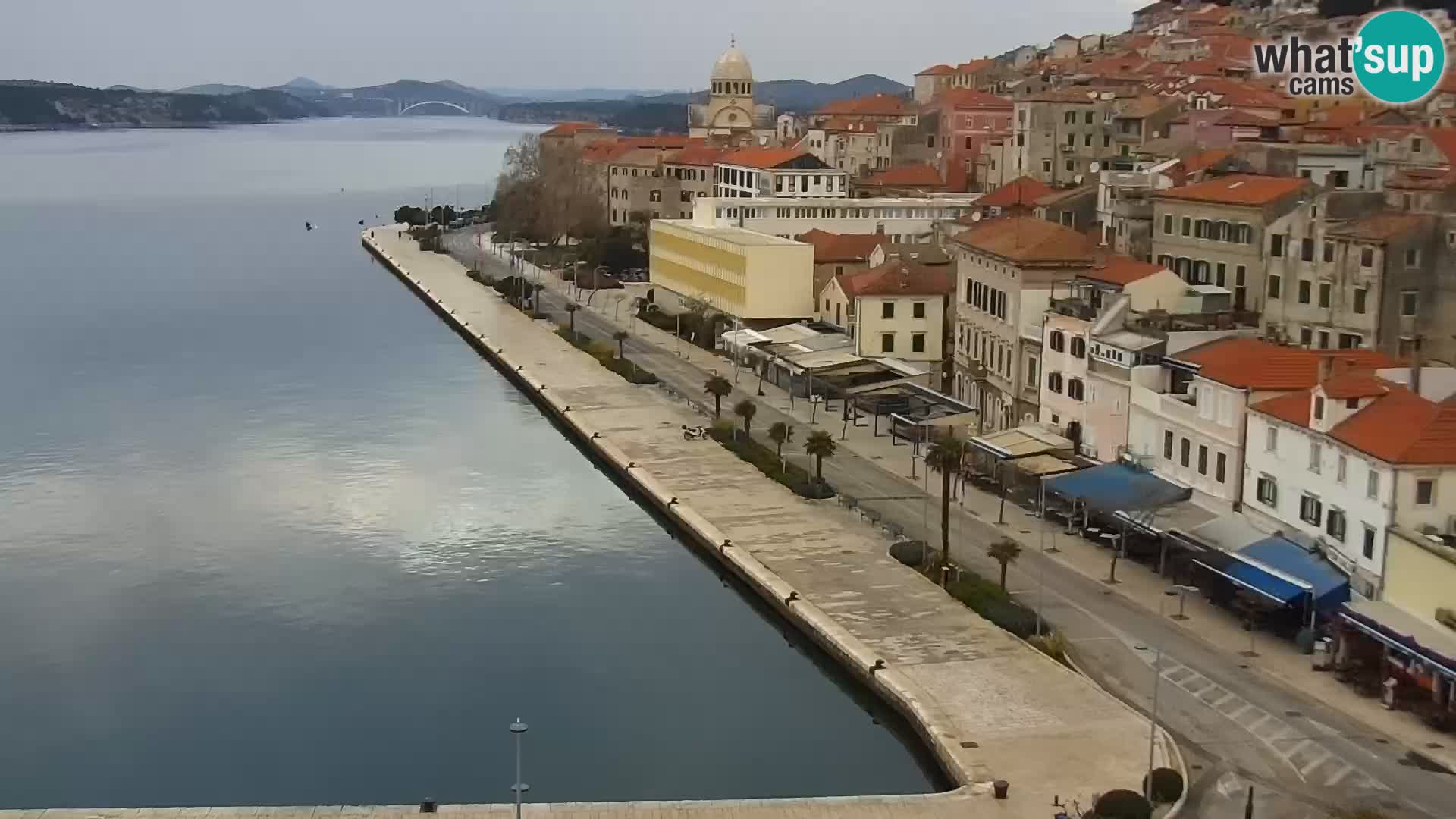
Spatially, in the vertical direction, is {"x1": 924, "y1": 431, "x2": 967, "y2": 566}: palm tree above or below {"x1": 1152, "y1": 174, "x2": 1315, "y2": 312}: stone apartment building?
below

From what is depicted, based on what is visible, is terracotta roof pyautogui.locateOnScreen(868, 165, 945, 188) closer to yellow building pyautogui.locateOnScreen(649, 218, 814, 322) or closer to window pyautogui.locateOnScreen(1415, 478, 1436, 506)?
yellow building pyautogui.locateOnScreen(649, 218, 814, 322)

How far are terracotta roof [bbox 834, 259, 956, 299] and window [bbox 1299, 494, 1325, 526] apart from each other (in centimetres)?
2043

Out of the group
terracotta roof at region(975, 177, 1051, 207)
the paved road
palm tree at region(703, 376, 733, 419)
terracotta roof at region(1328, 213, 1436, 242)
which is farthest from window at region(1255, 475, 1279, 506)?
terracotta roof at region(975, 177, 1051, 207)

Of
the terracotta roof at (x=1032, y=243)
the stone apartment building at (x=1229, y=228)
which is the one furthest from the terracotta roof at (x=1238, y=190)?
the terracotta roof at (x=1032, y=243)

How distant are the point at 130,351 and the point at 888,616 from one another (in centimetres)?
4224

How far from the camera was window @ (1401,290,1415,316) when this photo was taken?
3191cm

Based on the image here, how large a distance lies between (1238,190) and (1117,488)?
38.3ft

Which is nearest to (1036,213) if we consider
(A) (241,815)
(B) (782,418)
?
(B) (782,418)

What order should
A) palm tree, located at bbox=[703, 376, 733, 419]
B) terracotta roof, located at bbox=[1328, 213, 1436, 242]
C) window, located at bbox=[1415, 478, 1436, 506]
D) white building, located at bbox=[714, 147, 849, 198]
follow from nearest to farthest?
window, located at bbox=[1415, 478, 1436, 506] → terracotta roof, located at bbox=[1328, 213, 1436, 242] → palm tree, located at bbox=[703, 376, 733, 419] → white building, located at bbox=[714, 147, 849, 198]

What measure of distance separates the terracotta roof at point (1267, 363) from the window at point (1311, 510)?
7.70 feet

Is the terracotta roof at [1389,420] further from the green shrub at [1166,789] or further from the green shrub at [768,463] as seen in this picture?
the green shrub at [768,463]

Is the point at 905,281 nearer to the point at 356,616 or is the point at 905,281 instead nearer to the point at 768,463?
the point at 768,463

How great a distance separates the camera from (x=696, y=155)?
8812 centimetres

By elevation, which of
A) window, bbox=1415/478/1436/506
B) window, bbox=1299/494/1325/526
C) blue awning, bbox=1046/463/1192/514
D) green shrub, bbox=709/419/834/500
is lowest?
green shrub, bbox=709/419/834/500
